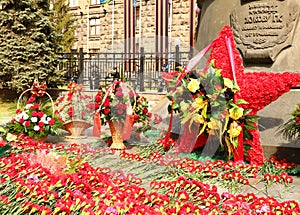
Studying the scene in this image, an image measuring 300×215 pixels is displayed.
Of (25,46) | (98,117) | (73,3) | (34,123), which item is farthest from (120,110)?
(73,3)

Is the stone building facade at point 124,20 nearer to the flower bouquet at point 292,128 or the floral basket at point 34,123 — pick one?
the floral basket at point 34,123

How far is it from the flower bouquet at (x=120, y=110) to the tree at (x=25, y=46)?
1058 centimetres

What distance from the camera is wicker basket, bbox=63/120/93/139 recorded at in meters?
7.24

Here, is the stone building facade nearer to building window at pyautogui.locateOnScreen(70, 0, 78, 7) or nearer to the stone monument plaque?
building window at pyautogui.locateOnScreen(70, 0, 78, 7)

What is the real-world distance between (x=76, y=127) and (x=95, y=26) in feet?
79.6

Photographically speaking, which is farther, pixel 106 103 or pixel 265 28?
pixel 106 103

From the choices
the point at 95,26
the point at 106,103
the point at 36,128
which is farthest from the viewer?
the point at 95,26

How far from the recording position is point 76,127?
738 cm

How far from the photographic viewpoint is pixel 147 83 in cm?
1087

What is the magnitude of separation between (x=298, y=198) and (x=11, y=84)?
1407cm

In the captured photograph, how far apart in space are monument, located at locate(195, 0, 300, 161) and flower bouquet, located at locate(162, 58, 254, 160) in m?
0.64

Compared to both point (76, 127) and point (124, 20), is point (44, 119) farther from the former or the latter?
point (124, 20)

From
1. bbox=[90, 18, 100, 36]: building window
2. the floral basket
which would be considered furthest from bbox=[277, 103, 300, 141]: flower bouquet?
bbox=[90, 18, 100, 36]: building window

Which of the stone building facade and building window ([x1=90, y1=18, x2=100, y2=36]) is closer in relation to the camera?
the stone building facade
